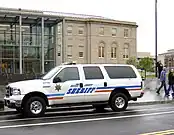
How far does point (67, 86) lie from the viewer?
13.0m

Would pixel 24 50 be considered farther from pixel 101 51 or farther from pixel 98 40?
pixel 101 51

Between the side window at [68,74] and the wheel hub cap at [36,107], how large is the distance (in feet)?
4.33

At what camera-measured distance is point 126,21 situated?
81688 mm

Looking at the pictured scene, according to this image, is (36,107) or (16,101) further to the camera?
(36,107)

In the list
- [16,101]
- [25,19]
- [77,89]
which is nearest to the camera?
[16,101]

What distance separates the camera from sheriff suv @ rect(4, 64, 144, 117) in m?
12.4

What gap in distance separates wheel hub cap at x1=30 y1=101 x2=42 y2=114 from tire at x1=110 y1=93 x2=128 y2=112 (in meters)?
3.09

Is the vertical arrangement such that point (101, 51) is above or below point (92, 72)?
above

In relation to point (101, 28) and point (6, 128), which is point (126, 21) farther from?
point (6, 128)

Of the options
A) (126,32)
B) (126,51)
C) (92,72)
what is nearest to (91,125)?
(92,72)

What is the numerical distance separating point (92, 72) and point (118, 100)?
5.33 feet

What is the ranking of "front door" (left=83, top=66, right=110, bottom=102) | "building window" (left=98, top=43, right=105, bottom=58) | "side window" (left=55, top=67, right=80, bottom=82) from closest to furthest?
1. "side window" (left=55, top=67, right=80, bottom=82)
2. "front door" (left=83, top=66, right=110, bottom=102)
3. "building window" (left=98, top=43, right=105, bottom=58)

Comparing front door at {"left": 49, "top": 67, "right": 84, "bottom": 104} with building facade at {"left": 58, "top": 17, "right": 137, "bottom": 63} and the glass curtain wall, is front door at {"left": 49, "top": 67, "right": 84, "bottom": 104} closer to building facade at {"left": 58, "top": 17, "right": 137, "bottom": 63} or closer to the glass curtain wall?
the glass curtain wall

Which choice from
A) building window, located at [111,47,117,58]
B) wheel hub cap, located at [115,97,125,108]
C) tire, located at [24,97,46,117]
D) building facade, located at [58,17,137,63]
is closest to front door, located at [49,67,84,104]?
tire, located at [24,97,46,117]
